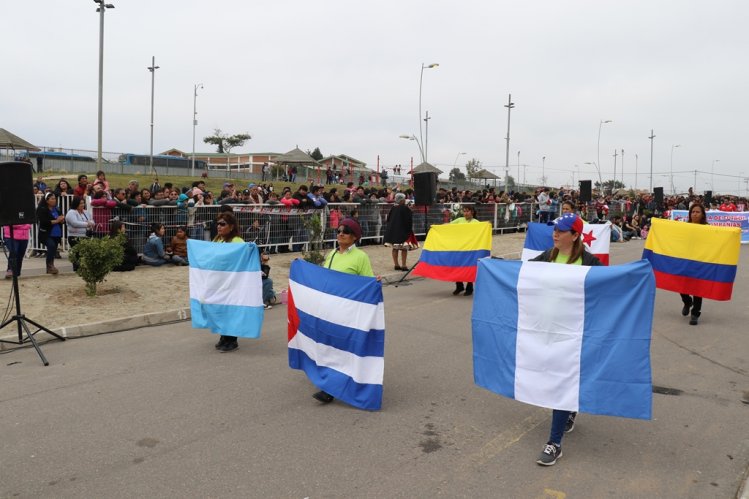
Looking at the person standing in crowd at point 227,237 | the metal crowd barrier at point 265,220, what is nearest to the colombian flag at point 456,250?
the metal crowd barrier at point 265,220

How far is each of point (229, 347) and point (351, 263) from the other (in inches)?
Answer: 98.7

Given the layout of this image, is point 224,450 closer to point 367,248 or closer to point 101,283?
point 101,283

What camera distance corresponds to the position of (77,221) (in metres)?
12.8

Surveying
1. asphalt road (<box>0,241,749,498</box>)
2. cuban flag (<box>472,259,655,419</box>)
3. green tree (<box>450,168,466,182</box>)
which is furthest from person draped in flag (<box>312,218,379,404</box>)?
green tree (<box>450,168,466,182</box>)

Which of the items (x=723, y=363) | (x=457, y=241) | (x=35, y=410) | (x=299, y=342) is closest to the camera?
(x=35, y=410)

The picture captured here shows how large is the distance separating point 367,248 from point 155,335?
1065cm

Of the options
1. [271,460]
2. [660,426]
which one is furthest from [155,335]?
[660,426]

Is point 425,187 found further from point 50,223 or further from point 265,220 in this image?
point 50,223

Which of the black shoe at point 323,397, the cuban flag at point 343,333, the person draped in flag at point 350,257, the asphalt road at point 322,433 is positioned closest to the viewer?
the asphalt road at point 322,433

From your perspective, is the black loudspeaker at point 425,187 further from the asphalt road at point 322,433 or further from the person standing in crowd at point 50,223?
the asphalt road at point 322,433

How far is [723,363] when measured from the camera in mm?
7348

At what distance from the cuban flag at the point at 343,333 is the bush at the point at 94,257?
5.45m

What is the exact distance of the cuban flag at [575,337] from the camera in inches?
174

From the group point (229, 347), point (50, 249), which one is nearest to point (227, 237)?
point (229, 347)
